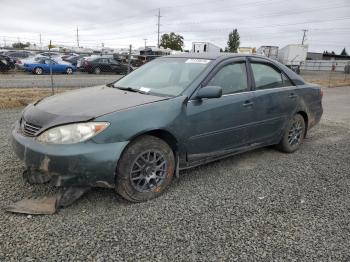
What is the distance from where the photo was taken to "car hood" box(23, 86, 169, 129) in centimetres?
311

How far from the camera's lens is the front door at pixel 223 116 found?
3705 mm

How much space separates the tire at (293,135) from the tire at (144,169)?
2.32 m

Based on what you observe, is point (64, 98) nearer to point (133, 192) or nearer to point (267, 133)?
point (133, 192)

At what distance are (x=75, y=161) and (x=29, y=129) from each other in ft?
2.30

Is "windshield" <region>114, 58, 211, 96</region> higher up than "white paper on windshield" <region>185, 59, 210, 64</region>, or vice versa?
"white paper on windshield" <region>185, 59, 210, 64</region>

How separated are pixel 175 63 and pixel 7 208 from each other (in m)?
2.63

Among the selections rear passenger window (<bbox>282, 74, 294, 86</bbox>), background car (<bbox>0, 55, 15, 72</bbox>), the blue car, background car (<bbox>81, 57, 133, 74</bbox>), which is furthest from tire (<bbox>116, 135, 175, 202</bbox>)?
background car (<bbox>81, 57, 133, 74</bbox>)

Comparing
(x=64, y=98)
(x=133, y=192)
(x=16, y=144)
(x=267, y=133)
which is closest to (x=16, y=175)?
(x=16, y=144)

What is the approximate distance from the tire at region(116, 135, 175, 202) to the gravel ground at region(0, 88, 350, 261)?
124mm

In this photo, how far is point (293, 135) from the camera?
17.2 ft

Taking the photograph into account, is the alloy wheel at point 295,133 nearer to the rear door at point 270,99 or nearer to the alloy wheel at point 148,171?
the rear door at point 270,99

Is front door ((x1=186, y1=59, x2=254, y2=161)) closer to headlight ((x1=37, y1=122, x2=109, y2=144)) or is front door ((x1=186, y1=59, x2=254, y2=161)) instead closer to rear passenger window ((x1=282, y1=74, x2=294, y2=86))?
rear passenger window ((x1=282, y1=74, x2=294, y2=86))

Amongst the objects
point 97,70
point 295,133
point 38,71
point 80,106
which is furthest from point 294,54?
point 80,106

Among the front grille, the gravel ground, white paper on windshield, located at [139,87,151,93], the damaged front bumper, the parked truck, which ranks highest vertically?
the parked truck
